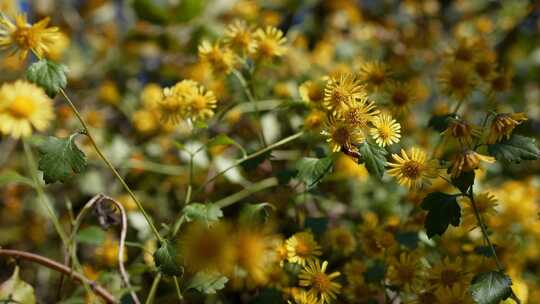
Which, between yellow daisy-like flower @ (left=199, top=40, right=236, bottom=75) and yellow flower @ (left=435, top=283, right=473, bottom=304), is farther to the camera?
yellow daisy-like flower @ (left=199, top=40, right=236, bottom=75)

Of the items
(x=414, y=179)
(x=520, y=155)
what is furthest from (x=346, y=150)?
(x=520, y=155)

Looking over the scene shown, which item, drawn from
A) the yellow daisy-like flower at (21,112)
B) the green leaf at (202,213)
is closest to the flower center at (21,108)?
the yellow daisy-like flower at (21,112)

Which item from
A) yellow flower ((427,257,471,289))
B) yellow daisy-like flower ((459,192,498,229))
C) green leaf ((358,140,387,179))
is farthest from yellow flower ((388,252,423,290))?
green leaf ((358,140,387,179))

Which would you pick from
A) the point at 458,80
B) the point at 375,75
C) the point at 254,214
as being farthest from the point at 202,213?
the point at 458,80

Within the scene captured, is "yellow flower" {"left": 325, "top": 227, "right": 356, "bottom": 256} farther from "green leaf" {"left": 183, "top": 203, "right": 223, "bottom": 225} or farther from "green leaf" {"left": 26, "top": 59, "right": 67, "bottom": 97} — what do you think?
"green leaf" {"left": 26, "top": 59, "right": 67, "bottom": 97}

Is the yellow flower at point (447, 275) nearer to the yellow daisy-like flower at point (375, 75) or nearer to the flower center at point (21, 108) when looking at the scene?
the yellow daisy-like flower at point (375, 75)
